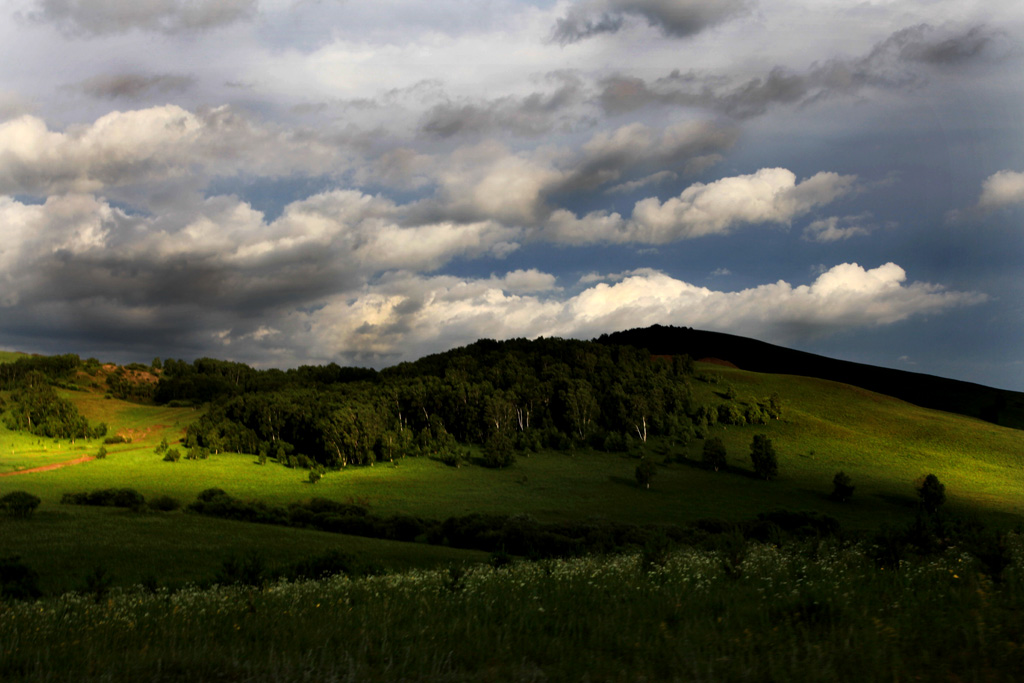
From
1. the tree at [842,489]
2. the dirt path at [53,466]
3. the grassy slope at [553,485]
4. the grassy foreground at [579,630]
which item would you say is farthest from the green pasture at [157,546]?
the tree at [842,489]

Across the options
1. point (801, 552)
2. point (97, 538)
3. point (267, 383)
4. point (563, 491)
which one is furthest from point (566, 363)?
point (801, 552)

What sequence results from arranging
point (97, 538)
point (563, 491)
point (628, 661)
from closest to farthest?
point (628, 661) → point (97, 538) → point (563, 491)

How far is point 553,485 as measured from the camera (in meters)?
96.9

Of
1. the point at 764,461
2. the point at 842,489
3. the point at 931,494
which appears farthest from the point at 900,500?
the point at 764,461

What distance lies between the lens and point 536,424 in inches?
5512

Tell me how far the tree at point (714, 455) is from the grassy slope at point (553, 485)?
132 inches

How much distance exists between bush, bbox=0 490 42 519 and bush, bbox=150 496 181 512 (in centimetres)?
1320

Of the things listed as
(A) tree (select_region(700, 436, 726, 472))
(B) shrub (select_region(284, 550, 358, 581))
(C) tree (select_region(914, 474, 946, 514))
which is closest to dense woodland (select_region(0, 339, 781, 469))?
(A) tree (select_region(700, 436, 726, 472))

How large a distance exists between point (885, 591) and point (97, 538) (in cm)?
5340

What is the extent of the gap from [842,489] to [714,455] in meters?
22.0

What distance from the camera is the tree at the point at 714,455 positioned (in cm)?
10600

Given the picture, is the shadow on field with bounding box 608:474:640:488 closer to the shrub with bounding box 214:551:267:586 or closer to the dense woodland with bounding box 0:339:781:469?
the dense woodland with bounding box 0:339:781:469

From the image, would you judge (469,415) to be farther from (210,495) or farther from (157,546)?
(157,546)

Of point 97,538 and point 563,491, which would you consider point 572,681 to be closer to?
point 97,538
